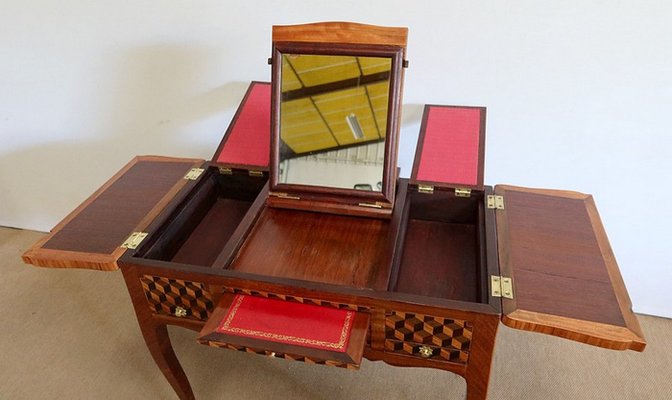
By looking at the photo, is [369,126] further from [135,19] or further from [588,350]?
[588,350]

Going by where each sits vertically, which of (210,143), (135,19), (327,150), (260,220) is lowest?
(260,220)

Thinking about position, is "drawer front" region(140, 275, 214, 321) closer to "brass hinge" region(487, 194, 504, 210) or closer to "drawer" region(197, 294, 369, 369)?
"drawer" region(197, 294, 369, 369)

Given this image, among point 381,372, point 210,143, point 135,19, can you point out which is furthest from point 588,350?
point 135,19

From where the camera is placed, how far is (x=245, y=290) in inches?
36.0

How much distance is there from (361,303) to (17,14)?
1476 mm

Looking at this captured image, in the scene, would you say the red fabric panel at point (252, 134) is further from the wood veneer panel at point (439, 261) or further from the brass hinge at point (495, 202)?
the brass hinge at point (495, 202)

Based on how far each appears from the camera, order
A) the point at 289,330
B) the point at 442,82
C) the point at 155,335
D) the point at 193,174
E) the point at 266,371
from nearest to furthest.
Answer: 1. the point at 289,330
2. the point at 155,335
3. the point at 193,174
4. the point at 442,82
5. the point at 266,371

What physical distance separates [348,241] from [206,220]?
0.42 m

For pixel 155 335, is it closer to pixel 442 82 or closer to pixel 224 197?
pixel 224 197

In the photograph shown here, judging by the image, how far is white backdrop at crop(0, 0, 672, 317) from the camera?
47.1 inches

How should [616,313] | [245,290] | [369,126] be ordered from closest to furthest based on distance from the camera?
1. [616,313]
2. [245,290]
3. [369,126]

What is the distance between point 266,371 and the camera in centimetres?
148

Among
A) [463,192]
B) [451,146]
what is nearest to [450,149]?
[451,146]

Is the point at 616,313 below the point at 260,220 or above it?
below
